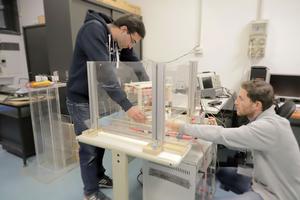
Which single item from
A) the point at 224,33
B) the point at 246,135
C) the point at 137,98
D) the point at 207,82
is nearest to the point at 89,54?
the point at 137,98

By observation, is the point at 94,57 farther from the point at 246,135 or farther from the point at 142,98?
the point at 246,135

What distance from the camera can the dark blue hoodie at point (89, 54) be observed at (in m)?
1.40

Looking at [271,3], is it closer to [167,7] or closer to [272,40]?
[272,40]

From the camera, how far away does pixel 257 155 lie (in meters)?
1.25

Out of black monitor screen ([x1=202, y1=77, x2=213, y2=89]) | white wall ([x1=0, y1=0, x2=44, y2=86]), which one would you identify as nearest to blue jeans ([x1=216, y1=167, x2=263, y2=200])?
black monitor screen ([x1=202, y1=77, x2=213, y2=89])

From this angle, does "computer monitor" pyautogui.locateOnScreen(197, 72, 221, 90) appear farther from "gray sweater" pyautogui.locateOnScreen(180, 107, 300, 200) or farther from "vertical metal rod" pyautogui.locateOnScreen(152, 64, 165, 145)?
"vertical metal rod" pyautogui.locateOnScreen(152, 64, 165, 145)

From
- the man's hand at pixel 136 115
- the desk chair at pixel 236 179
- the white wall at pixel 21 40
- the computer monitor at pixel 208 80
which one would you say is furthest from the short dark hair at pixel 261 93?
the white wall at pixel 21 40

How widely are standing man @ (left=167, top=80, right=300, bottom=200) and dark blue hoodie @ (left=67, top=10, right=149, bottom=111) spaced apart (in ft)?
1.60

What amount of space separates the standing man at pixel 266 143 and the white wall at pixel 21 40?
4376 millimetres

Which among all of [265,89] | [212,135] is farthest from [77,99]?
[265,89]

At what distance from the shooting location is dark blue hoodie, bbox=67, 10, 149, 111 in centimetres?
140

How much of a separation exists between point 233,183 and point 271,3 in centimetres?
243

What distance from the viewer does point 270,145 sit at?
1154mm

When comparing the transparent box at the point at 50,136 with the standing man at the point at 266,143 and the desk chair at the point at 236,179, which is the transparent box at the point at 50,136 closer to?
the standing man at the point at 266,143
